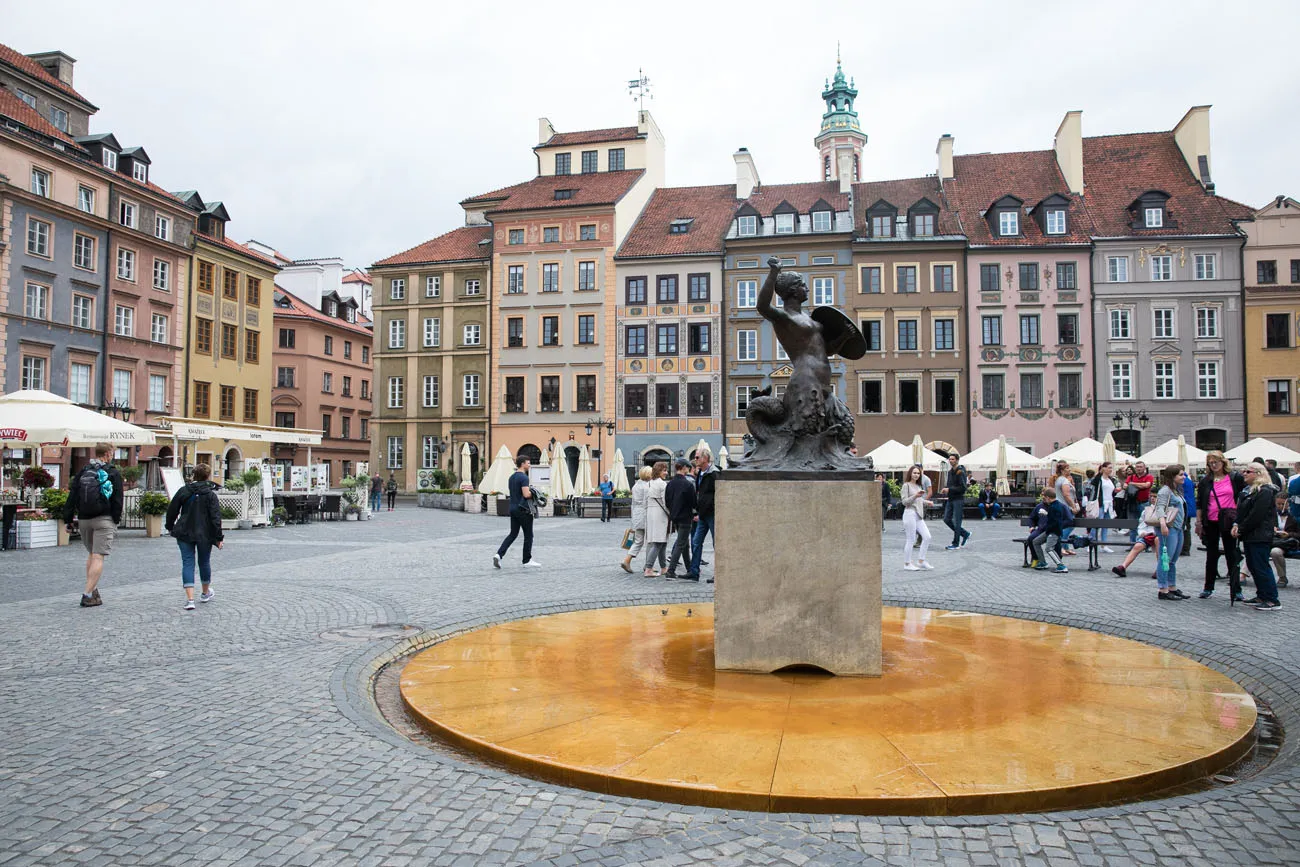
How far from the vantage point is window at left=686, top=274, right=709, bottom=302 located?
1794 inches

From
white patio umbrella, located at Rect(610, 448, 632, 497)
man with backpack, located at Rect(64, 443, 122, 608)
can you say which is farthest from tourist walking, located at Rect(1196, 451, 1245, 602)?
white patio umbrella, located at Rect(610, 448, 632, 497)

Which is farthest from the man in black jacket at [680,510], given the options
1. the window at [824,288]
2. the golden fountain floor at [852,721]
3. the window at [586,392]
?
the window at [586,392]

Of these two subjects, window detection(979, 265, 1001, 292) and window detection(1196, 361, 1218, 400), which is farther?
window detection(979, 265, 1001, 292)

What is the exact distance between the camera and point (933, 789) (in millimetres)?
4348

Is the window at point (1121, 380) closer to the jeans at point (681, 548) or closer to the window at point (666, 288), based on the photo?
the window at point (666, 288)

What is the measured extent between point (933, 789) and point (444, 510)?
3443cm

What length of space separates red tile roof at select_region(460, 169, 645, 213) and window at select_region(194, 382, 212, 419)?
16454 millimetres

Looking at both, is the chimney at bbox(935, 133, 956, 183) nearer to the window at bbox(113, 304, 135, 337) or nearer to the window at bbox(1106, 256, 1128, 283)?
the window at bbox(1106, 256, 1128, 283)

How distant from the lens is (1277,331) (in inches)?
1606

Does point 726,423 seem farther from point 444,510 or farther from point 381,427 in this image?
point 381,427

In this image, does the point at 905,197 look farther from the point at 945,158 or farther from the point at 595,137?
the point at 595,137

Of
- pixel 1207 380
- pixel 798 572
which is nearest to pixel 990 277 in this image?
pixel 1207 380

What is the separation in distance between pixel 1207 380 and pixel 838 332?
40939 millimetres

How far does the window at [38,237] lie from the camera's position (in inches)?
1325
